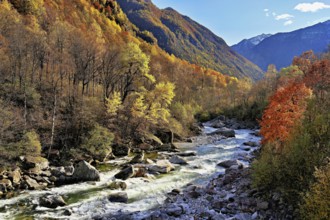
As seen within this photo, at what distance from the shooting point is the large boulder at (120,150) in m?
37.6

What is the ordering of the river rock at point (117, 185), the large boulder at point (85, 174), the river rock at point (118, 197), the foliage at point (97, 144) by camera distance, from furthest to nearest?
the foliage at point (97, 144) → the large boulder at point (85, 174) → the river rock at point (117, 185) → the river rock at point (118, 197)

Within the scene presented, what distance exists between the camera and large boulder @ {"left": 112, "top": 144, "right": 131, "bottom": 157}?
37.6 m

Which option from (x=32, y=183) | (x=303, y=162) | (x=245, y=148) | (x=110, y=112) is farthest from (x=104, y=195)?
(x=245, y=148)

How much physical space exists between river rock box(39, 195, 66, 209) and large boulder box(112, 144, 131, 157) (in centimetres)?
1720

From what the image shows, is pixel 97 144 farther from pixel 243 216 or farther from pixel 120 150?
pixel 243 216

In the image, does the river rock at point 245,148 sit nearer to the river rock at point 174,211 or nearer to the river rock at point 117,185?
the river rock at point 117,185

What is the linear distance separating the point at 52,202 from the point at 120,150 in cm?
1872

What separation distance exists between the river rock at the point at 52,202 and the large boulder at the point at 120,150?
56.4 ft

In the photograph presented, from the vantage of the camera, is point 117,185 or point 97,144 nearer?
point 117,185

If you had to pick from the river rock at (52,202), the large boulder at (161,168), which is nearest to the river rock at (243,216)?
the river rock at (52,202)

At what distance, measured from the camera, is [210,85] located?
11756cm

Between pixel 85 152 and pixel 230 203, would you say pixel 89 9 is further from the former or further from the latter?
pixel 230 203

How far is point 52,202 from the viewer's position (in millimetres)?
19672

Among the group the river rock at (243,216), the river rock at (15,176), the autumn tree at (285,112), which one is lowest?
the river rock at (243,216)
